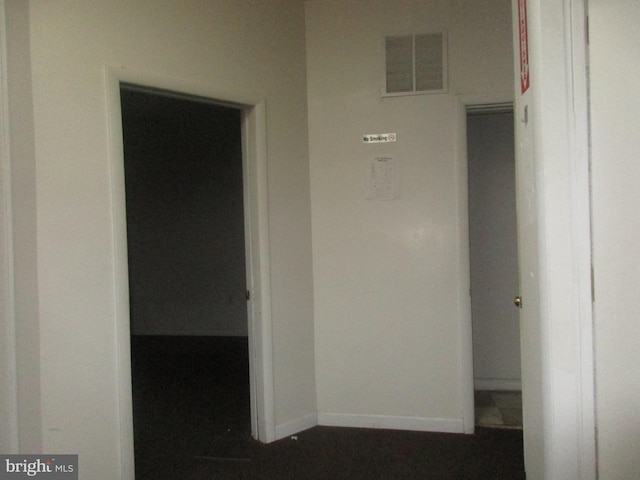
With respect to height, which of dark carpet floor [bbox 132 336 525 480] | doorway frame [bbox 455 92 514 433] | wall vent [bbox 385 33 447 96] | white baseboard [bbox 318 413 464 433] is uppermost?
wall vent [bbox 385 33 447 96]

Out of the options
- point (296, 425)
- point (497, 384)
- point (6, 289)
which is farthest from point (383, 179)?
point (6, 289)

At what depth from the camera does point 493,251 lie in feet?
12.8

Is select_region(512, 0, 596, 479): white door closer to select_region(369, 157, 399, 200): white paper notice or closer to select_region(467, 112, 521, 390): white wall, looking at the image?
select_region(369, 157, 399, 200): white paper notice

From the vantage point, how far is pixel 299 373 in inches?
125

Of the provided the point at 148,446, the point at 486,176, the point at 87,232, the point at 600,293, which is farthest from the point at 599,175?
the point at 148,446

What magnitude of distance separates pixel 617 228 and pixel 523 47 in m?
0.70

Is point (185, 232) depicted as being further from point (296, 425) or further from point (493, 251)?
point (493, 251)

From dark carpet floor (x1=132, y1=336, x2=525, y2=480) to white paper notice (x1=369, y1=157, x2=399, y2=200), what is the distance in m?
1.56

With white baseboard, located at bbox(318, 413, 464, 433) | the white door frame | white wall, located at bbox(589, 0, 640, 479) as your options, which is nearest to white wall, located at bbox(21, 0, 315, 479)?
the white door frame

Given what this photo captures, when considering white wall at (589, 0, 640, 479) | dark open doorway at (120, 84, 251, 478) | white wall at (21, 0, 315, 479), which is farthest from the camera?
dark open doorway at (120, 84, 251, 478)

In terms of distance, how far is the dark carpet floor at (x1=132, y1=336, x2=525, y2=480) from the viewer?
104 inches

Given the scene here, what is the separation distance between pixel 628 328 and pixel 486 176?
2.63 m

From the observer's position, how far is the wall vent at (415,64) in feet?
10.2

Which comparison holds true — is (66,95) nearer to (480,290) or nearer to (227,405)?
(227,405)
